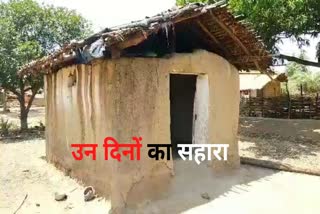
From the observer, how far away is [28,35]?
55.8 ft

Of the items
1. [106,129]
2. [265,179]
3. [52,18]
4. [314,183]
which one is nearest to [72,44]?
[106,129]

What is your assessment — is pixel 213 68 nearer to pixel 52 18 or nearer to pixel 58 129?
pixel 58 129

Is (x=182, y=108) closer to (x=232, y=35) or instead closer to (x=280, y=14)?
(x=232, y=35)

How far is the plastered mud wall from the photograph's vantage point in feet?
21.4

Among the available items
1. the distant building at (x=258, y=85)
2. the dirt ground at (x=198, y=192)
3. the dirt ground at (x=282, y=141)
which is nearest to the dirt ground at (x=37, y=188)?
the dirt ground at (x=198, y=192)

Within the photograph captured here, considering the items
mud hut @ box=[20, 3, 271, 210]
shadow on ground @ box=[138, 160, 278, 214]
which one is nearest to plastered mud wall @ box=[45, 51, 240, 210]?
mud hut @ box=[20, 3, 271, 210]

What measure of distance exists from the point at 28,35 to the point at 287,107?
45.2ft

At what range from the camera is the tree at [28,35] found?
1516 centimetres

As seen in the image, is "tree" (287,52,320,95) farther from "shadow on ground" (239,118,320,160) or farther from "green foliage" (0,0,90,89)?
"green foliage" (0,0,90,89)

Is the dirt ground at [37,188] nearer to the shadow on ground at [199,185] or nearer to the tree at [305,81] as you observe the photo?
the shadow on ground at [199,185]

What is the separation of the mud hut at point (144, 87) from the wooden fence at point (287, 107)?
476 inches

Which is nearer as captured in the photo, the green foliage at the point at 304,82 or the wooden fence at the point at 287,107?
the wooden fence at the point at 287,107

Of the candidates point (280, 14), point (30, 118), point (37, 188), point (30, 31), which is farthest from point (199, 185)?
point (30, 118)

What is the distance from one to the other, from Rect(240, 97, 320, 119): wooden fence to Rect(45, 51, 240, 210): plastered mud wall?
12654 mm
